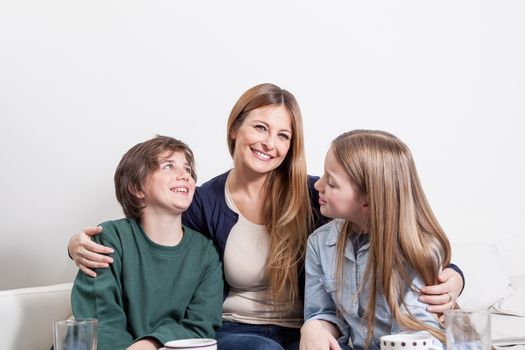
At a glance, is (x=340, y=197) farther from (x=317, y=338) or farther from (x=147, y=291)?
(x=147, y=291)

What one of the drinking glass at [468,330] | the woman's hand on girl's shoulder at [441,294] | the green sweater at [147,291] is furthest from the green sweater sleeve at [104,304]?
the drinking glass at [468,330]

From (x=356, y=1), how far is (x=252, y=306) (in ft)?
4.48

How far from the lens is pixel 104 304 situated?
5.34 ft

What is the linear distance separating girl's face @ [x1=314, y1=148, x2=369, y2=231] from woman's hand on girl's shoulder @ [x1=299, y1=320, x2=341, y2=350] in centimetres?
26

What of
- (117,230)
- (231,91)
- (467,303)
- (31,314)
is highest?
(231,91)

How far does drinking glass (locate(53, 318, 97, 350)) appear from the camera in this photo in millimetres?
1098

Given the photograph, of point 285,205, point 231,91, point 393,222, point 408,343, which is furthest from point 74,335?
point 231,91

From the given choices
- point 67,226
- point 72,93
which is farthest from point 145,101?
point 67,226

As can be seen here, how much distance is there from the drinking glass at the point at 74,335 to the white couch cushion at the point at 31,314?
732 mm

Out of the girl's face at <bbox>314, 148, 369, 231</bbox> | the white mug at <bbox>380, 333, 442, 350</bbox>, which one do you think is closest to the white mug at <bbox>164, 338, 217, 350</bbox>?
the white mug at <bbox>380, 333, 442, 350</bbox>

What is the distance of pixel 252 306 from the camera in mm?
1841

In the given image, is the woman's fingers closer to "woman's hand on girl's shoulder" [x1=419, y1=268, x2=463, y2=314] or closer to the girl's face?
the girl's face

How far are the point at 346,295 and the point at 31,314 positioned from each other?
819 millimetres

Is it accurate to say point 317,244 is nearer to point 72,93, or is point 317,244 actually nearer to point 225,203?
point 225,203
